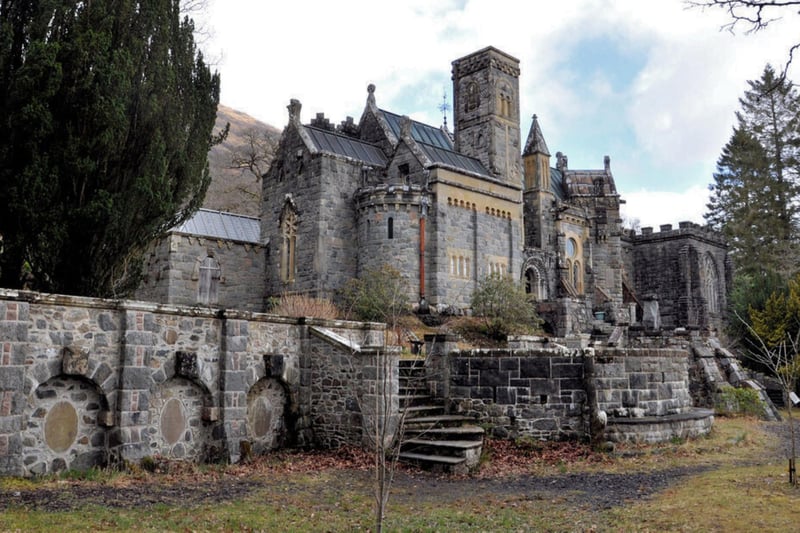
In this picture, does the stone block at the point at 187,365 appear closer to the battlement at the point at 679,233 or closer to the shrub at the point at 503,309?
the shrub at the point at 503,309

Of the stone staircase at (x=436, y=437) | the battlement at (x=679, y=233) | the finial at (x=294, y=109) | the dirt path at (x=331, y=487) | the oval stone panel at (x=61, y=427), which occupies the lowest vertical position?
the dirt path at (x=331, y=487)

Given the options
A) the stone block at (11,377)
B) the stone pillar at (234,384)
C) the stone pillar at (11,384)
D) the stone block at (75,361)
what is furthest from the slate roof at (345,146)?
the stone block at (11,377)

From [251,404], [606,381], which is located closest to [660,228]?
[606,381]

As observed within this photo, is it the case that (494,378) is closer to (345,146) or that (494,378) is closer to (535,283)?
(345,146)

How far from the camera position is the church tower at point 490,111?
35688 mm

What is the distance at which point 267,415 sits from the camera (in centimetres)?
1398

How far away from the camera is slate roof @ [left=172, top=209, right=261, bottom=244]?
32531 mm

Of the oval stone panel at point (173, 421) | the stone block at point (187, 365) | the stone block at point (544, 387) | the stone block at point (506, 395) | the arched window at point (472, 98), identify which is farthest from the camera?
the arched window at point (472, 98)

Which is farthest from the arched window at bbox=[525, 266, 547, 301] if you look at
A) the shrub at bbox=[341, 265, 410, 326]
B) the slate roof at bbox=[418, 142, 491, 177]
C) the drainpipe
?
the shrub at bbox=[341, 265, 410, 326]

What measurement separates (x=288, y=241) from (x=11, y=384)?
72.6 feet

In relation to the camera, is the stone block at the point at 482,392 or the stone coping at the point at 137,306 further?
the stone block at the point at 482,392

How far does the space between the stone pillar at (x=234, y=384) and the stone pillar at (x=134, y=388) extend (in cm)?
152

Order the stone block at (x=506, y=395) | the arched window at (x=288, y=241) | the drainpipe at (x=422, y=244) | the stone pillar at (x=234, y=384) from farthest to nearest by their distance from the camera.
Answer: the arched window at (x=288, y=241)
the drainpipe at (x=422, y=244)
the stone block at (x=506, y=395)
the stone pillar at (x=234, y=384)

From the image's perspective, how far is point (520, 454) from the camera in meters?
13.5
